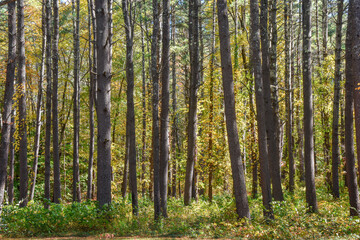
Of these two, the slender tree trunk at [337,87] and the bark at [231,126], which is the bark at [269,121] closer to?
the bark at [231,126]

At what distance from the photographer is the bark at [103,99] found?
818 centimetres

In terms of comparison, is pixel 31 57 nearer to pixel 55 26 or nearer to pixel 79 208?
pixel 55 26

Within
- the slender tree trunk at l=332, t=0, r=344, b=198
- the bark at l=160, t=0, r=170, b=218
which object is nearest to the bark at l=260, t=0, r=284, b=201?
the bark at l=160, t=0, r=170, b=218

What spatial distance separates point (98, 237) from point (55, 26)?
8809 mm

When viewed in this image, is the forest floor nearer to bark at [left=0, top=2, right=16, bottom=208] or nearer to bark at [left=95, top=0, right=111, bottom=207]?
bark at [left=95, top=0, right=111, bottom=207]

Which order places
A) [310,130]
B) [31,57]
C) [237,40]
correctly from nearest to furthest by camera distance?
[310,130]
[237,40]
[31,57]

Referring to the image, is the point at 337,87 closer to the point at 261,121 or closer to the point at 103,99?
the point at 261,121

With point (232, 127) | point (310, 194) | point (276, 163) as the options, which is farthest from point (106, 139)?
point (310, 194)

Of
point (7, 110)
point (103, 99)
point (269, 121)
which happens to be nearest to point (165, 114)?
point (103, 99)

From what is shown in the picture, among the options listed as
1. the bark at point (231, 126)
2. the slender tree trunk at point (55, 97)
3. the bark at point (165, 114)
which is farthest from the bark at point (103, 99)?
the slender tree trunk at point (55, 97)

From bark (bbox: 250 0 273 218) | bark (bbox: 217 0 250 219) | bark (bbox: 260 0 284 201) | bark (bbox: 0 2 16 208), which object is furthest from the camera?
bark (bbox: 260 0 284 201)

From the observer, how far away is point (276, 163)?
9688 millimetres

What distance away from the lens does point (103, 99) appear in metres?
8.18

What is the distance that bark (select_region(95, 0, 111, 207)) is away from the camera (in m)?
8.18
